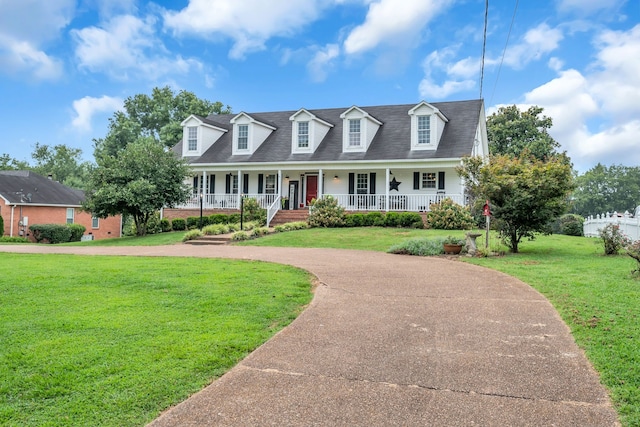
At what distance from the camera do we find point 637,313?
5527 millimetres

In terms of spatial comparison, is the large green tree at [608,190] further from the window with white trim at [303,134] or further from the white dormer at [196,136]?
the white dormer at [196,136]

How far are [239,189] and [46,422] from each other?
22431mm

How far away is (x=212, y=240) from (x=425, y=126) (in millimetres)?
12437

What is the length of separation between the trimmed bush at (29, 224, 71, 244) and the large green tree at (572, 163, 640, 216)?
200ft

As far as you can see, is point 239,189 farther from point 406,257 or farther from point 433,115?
point 406,257

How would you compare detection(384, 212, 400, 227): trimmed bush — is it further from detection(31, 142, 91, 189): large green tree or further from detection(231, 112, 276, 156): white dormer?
detection(31, 142, 91, 189): large green tree

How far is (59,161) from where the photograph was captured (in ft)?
→ 198

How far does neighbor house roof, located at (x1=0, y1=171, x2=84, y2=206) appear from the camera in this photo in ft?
105

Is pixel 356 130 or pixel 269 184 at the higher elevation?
pixel 356 130

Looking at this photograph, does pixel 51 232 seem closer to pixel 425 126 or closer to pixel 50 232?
pixel 50 232

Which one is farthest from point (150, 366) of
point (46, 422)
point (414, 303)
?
point (414, 303)

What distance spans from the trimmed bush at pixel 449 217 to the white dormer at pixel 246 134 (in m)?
11.5

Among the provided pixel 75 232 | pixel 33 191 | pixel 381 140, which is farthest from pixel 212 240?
pixel 33 191

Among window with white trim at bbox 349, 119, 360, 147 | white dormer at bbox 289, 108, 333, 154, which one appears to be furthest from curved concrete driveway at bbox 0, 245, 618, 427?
white dormer at bbox 289, 108, 333, 154
